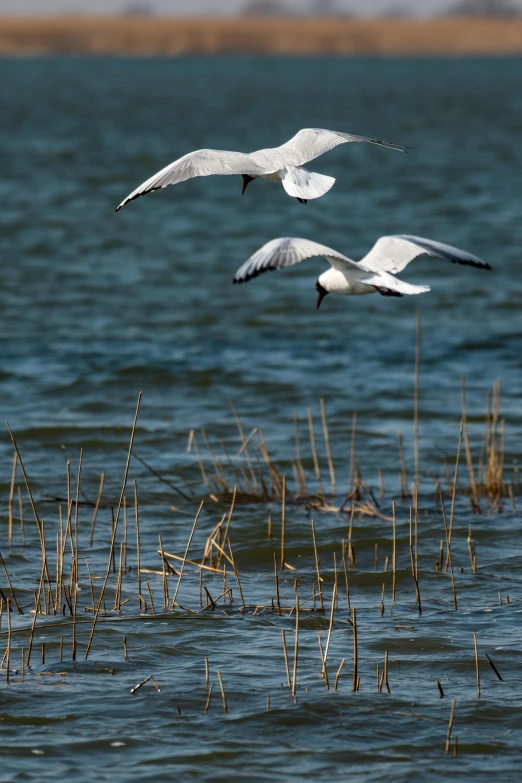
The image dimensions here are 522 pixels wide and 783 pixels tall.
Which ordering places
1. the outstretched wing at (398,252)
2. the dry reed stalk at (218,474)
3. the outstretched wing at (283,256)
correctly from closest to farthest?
the outstretched wing at (283,256)
the outstretched wing at (398,252)
the dry reed stalk at (218,474)

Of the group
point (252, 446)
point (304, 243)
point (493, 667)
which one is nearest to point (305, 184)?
point (304, 243)

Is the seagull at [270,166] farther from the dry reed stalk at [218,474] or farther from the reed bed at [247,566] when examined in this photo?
the dry reed stalk at [218,474]

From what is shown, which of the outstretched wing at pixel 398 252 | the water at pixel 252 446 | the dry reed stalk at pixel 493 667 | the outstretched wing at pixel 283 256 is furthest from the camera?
the outstretched wing at pixel 398 252

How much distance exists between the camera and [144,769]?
5.54 meters

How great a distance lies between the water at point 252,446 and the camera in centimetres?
586

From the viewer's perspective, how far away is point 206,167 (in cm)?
638

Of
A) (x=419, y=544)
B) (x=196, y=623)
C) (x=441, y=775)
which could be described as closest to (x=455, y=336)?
(x=419, y=544)

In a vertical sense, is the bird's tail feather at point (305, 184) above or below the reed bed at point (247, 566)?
above

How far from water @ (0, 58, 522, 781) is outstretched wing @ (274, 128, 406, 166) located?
2.35m

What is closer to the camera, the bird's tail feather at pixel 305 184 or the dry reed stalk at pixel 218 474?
the bird's tail feather at pixel 305 184

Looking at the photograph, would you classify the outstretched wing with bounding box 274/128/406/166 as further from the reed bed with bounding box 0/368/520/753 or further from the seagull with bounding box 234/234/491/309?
the reed bed with bounding box 0/368/520/753

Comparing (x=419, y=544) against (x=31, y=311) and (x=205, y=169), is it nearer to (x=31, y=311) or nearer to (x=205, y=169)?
(x=205, y=169)

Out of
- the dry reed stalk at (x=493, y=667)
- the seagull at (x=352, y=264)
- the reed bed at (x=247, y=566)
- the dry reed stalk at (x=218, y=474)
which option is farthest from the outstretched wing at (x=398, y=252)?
the dry reed stalk at (x=218, y=474)

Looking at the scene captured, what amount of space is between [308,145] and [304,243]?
2.42 feet
